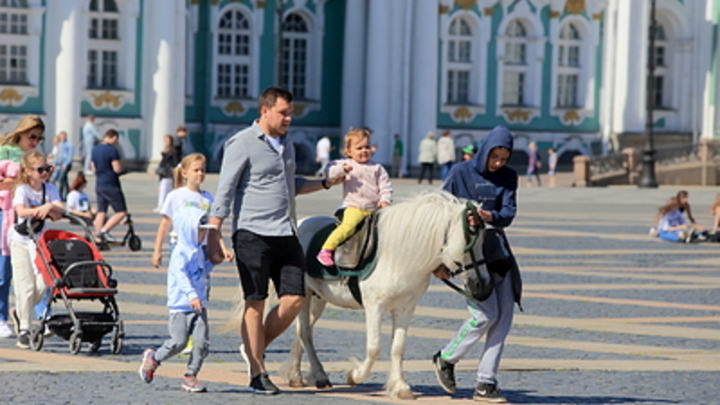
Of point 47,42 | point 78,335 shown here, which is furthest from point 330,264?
Result: point 47,42

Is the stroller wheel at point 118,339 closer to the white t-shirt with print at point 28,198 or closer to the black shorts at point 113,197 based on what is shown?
the white t-shirt with print at point 28,198

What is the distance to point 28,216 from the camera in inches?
431

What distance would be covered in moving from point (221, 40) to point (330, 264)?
3641 centimetres

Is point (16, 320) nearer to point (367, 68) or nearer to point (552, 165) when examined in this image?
point (552, 165)

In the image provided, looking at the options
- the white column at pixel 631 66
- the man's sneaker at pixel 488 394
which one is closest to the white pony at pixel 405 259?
the man's sneaker at pixel 488 394

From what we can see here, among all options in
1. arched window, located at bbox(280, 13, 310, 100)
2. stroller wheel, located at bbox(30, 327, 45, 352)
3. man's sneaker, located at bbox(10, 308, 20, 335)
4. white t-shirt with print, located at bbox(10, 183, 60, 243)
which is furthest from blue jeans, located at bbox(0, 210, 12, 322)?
arched window, located at bbox(280, 13, 310, 100)

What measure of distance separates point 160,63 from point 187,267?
31.8 meters

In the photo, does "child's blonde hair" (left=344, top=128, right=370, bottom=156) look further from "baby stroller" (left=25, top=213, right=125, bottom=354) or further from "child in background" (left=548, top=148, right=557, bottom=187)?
"child in background" (left=548, top=148, right=557, bottom=187)

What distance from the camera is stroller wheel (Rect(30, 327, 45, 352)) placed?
34.9 feet

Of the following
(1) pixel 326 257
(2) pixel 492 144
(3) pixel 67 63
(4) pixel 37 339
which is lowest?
(4) pixel 37 339

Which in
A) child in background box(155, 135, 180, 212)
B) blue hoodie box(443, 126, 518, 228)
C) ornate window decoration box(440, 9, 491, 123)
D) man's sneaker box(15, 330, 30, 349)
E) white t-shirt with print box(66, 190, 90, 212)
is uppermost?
ornate window decoration box(440, 9, 491, 123)

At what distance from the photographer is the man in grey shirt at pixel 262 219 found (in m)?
8.55

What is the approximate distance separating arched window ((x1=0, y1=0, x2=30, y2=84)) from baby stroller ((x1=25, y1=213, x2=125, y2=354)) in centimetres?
2896

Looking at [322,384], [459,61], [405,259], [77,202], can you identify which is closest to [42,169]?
[322,384]
